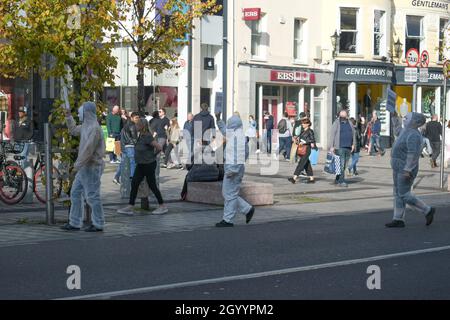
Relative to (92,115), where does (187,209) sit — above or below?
below

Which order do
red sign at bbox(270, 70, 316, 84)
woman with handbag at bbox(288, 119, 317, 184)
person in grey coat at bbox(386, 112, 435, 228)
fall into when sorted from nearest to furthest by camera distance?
person in grey coat at bbox(386, 112, 435, 228), woman with handbag at bbox(288, 119, 317, 184), red sign at bbox(270, 70, 316, 84)

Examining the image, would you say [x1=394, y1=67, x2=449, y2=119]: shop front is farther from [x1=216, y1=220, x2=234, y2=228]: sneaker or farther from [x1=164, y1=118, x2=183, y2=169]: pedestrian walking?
[x1=216, y1=220, x2=234, y2=228]: sneaker

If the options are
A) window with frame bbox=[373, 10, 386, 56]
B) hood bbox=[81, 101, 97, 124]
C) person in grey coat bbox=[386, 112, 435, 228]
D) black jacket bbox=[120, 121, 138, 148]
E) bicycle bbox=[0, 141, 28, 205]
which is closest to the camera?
hood bbox=[81, 101, 97, 124]

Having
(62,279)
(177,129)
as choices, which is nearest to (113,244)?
(62,279)

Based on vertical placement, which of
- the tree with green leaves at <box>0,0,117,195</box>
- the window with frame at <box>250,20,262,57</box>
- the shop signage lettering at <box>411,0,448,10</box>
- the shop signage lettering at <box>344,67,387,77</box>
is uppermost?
the shop signage lettering at <box>411,0,448,10</box>

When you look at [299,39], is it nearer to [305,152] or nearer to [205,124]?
[205,124]

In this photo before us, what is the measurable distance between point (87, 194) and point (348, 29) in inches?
1177

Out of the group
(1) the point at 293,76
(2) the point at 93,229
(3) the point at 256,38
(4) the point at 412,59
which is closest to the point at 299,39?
(1) the point at 293,76

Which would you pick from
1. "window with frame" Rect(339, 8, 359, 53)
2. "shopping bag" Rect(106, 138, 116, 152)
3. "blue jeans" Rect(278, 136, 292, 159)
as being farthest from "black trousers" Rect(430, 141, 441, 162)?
"window with frame" Rect(339, 8, 359, 53)

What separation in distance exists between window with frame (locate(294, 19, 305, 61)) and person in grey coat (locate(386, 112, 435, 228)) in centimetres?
2644

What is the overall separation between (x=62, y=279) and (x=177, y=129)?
60.9 feet

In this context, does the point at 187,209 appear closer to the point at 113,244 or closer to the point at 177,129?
the point at 113,244

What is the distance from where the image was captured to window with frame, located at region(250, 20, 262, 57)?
3800 cm
